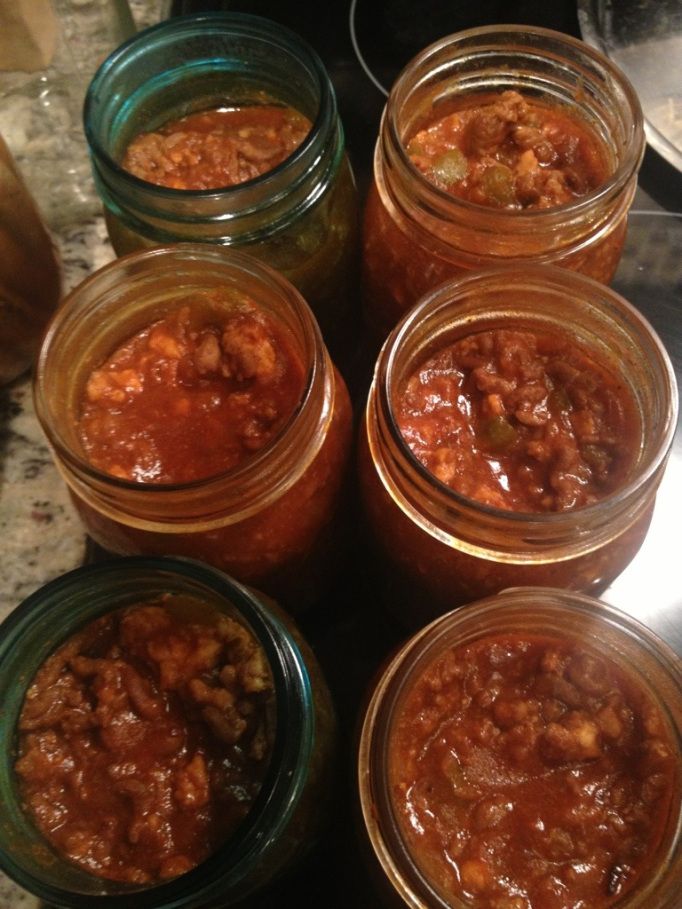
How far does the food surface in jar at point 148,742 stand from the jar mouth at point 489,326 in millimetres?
205

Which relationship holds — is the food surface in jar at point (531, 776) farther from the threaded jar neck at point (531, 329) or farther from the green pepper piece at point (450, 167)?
the green pepper piece at point (450, 167)

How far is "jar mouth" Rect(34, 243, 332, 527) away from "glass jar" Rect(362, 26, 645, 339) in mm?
157

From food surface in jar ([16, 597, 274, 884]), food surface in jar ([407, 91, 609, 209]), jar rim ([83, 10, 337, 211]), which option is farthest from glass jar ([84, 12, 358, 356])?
food surface in jar ([16, 597, 274, 884])

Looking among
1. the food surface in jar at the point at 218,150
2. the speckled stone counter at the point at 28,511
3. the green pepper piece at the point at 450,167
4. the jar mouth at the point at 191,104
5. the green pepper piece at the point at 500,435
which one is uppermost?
the jar mouth at the point at 191,104

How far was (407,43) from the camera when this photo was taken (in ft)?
4.38

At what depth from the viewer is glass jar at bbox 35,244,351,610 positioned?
0.73m

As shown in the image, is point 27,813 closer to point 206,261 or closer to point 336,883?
point 336,883

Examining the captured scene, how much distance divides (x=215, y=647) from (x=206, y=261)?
1.12 feet

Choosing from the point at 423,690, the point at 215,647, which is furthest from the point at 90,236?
the point at 423,690

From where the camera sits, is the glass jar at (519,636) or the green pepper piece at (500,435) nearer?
the glass jar at (519,636)

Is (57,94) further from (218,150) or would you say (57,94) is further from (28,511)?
(28,511)

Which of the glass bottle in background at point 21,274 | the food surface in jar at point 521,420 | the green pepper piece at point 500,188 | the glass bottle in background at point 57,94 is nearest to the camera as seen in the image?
the food surface in jar at point 521,420

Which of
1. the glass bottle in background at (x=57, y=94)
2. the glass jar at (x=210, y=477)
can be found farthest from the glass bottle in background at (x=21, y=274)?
the glass jar at (x=210, y=477)

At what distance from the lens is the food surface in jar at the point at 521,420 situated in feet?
2.51
